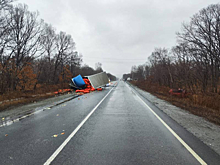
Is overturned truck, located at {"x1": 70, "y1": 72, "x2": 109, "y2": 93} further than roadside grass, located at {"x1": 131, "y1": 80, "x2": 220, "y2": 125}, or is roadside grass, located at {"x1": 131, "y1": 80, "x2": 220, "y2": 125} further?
overturned truck, located at {"x1": 70, "y1": 72, "x2": 109, "y2": 93}

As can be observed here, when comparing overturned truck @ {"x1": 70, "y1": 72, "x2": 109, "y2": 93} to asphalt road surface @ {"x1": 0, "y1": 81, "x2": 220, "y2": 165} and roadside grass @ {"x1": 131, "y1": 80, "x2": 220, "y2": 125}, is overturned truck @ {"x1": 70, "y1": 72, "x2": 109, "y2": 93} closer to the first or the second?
roadside grass @ {"x1": 131, "y1": 80, "x2": 220, "y2": 125}

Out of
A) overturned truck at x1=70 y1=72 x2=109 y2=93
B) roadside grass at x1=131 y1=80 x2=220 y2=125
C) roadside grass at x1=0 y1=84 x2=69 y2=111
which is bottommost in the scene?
A: roadside grass at x1=131 y1=80 x2=220 y2=125

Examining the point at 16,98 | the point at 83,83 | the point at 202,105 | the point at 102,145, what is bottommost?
the point at 202,105

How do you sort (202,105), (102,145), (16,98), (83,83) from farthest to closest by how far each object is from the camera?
(83,83), (16,98), (202,105), (102,145)

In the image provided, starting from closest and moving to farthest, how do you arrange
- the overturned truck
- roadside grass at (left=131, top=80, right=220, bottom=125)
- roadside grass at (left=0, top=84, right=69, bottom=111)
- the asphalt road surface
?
the asphalt road surface, roadside grass at (left=131, top=80, right=220, bottom=125), roadside grass at (left=0, top=84, right=69, bottom=111), the overturned truck

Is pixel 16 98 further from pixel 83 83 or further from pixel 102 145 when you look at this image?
pixel 102 145

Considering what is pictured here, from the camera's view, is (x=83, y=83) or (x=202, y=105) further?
(x=83, y=83)

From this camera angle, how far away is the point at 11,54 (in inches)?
758

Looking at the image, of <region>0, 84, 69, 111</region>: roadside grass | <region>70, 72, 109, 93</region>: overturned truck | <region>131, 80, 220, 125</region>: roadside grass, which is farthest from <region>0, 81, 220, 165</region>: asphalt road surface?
<region>70, 72, 109, 93</region>: overturned truck

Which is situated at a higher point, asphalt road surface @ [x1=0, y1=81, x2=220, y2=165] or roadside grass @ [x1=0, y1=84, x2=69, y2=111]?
roadside grass @ [x1=0, y1=84, x2=69, y2=111]

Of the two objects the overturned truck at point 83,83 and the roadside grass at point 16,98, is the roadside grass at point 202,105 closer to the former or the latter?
the roadside grass at point 16,98

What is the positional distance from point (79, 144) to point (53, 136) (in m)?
1.14

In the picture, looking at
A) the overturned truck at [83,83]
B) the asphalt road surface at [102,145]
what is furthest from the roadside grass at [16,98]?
the overturned truck at [83,83]

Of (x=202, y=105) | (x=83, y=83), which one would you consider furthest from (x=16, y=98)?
(x=202, y=105)
